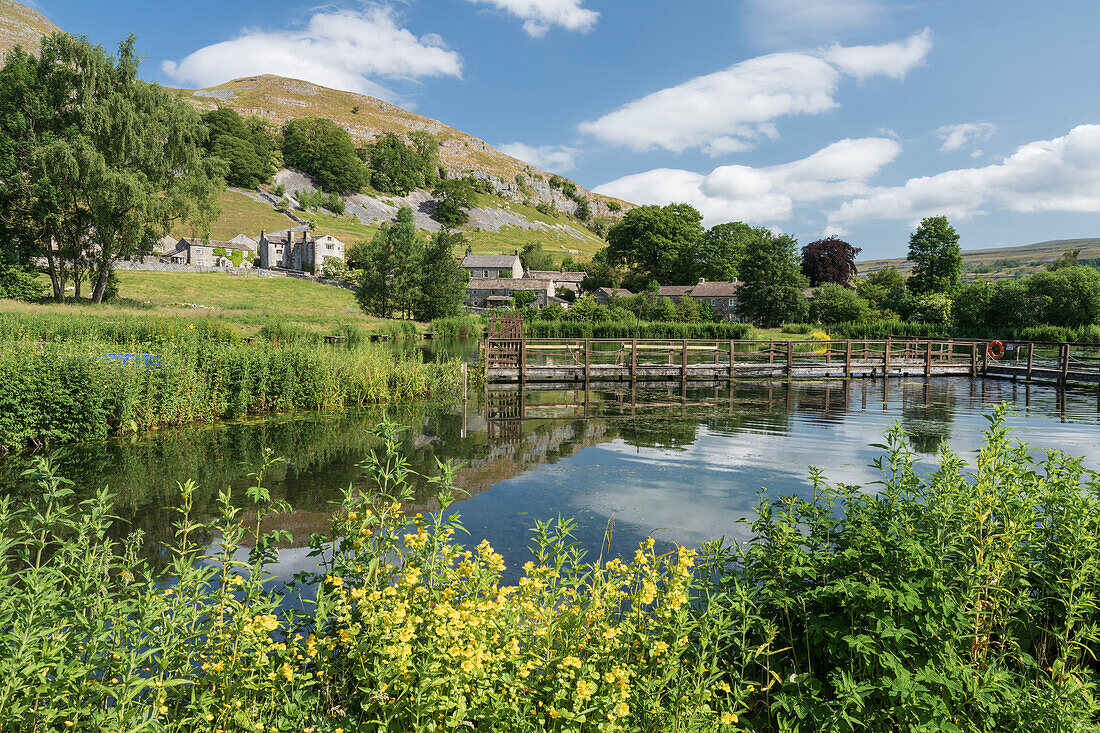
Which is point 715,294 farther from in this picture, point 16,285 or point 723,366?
point 16,285

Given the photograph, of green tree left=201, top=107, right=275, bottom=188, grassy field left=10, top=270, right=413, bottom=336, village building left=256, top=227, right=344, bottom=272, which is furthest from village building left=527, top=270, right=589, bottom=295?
green tree left=201, top=107, right=275, bottom=188

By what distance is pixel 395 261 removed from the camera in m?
56.4

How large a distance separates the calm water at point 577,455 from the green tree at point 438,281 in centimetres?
3825

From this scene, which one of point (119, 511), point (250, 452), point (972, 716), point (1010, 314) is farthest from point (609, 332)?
point (972, 716)

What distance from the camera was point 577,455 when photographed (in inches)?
532

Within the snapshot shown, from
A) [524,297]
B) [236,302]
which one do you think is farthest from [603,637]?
[524,297]

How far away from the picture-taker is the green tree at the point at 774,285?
63.3 meters

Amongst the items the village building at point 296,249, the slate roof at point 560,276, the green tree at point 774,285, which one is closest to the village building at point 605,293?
the slate roof at point 560,276

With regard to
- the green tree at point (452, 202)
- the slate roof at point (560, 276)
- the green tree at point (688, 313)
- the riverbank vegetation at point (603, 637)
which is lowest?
the riverbank vegetation at point (603, 637)

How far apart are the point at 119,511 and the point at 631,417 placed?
13.6 metres

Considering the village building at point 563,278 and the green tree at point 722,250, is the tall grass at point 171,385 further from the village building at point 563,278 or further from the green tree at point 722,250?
the village building at point 563,278

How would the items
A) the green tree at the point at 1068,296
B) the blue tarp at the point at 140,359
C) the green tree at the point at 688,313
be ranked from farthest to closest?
the green tree at the point at 688,313, the green tree at the point at 1068,296, the blue tarp at the point at 140,359

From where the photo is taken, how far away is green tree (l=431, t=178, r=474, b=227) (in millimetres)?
159375

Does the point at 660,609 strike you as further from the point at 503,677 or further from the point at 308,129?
the point at 308,129
